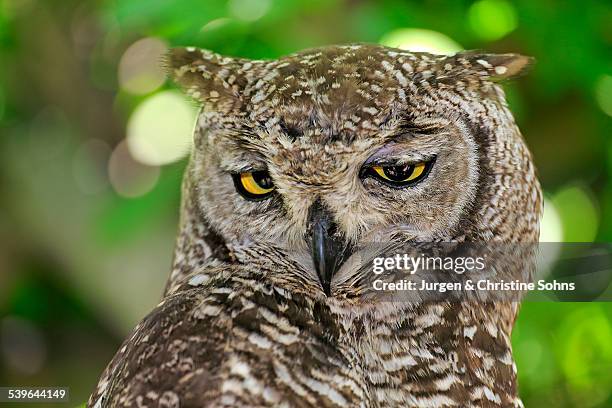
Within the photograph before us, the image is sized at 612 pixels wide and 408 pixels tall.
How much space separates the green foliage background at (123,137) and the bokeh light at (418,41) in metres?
0.03

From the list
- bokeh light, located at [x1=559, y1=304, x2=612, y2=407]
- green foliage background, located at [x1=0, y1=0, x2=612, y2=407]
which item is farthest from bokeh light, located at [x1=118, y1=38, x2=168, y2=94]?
bokeh light, located at [x1=559, y1=304, x2=612, y2=407]

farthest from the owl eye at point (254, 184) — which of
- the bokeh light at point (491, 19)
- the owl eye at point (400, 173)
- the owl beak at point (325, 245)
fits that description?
the bokeh light at point (491, 19)

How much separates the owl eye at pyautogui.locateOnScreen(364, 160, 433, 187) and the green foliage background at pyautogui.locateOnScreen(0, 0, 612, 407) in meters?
0.66

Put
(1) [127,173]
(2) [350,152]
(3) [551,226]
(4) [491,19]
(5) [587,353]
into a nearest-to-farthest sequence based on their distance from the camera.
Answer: (2) [350,152], (4) [491,19], (3) [551,226], (5) [587,353], (1) [127,173]

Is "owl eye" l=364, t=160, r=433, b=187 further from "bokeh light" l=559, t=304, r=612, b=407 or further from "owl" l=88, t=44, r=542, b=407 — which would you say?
"bokeh light" l=559, t=304, r=612, b=407

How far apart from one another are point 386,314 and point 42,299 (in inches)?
145

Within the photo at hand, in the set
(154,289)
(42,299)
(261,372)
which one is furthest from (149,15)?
(42,299)

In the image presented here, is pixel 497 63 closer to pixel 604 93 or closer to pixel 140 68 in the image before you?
pixel 604 93

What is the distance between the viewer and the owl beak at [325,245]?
178 cm

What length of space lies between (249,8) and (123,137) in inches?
94.5

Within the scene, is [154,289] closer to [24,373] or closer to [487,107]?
[24,373]

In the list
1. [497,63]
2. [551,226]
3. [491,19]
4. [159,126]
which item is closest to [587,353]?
[551,226]

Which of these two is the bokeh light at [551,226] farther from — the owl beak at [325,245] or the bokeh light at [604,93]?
the owl beak at [325,245]

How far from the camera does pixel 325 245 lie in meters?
1.80
